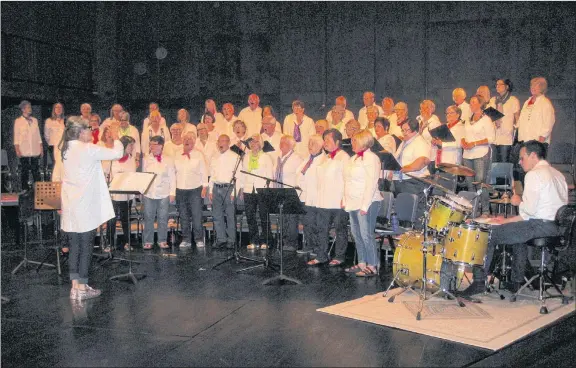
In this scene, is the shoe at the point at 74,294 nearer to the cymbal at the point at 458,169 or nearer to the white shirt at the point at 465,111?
the cymbal at the point at 458,169

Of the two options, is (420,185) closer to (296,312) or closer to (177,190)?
(296,312)

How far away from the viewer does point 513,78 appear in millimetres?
11828

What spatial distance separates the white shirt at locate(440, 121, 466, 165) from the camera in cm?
922

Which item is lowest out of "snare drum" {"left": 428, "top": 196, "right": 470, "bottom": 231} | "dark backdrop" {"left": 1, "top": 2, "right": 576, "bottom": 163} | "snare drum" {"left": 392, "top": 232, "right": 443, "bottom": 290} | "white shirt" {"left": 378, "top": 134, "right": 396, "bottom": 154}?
"snare drum" {"left": 392, "top": 232, "right": 443, "bottom": 290}

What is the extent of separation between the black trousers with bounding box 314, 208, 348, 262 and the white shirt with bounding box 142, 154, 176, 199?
8.59 feet

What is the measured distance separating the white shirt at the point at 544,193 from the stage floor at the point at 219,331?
97 centimetres

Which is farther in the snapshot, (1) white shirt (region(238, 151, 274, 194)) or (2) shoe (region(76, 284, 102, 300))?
(1) white shirt (region(238, 151, 274, 194))

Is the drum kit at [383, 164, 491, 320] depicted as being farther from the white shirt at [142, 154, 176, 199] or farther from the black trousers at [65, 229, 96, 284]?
the white shirt at [142, 154, 176, 199]

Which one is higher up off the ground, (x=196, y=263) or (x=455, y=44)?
(x=455, y=44)

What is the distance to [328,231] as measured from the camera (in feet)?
26.0

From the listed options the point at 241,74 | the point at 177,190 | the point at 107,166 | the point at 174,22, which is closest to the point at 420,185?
the point at 177,190

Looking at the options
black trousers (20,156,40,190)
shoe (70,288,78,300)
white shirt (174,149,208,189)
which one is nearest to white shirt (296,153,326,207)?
white shirt (174,149,208,189)

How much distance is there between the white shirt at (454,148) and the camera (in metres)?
9.22

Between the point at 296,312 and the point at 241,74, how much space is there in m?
10.1
